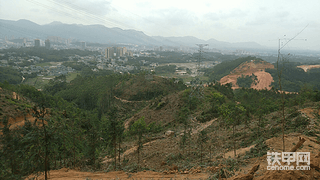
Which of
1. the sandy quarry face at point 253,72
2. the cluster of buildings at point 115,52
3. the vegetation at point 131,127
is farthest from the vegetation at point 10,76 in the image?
the cluster of buildings at point 115,52

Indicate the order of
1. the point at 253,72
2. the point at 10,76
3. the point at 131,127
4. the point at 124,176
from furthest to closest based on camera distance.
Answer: the point at 253,72, the point at 10,76, the point at 131,127, the point at 124,176

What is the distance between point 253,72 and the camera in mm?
85750

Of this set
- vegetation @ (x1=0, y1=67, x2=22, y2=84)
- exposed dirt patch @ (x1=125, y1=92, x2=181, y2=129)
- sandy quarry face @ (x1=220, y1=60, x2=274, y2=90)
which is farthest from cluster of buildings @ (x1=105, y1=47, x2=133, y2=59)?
exposed dirt patch @ (x1=125, y1=92, x2=181, y2=129)

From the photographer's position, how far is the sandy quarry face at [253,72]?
75.3 m

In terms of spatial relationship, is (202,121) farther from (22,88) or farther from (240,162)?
(22,88)

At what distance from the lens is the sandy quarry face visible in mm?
75312

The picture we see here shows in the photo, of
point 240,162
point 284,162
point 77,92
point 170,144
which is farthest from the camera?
point 77,92

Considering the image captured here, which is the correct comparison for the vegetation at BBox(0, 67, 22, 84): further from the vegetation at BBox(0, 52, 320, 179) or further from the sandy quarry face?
the sandy quarry face

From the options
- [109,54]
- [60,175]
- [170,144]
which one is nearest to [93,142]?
[60,175]

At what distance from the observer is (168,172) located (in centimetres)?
962

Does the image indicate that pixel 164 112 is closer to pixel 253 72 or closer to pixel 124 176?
pixel 124 176

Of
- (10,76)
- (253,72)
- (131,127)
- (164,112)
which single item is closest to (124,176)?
(131,127)

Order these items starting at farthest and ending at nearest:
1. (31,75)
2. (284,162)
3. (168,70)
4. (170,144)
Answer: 1. (168,70)
2. (31,75)
3. (170,144)
4. (284,162)

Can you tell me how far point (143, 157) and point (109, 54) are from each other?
153 meters
